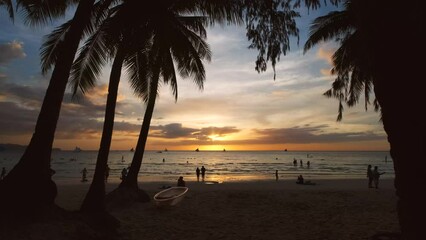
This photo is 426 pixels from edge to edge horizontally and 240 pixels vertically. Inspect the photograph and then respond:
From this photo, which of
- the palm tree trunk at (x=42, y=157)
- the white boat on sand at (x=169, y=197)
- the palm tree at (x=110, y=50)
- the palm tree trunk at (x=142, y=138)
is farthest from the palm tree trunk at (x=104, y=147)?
the palm tree trunk at (x=142, y=138)

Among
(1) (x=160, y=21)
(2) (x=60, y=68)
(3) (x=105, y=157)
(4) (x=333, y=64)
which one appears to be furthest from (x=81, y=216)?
(4) (x=333, y=64)

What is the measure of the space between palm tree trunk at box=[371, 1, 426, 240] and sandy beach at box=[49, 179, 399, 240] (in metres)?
8.30

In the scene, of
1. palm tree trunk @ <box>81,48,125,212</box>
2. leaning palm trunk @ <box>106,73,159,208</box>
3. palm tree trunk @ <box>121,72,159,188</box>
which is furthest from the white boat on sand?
palm tree trunk @ <box>81,48,125,212</box>

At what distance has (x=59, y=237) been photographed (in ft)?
25.7

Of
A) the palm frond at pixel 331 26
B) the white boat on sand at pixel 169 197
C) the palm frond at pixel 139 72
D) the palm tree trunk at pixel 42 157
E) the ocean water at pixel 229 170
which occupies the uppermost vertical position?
the palm frond at pixel 331 26

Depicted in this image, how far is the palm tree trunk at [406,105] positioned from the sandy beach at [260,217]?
8295 mm

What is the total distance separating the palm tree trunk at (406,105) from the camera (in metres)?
2.44

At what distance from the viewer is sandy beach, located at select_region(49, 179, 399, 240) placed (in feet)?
34.9

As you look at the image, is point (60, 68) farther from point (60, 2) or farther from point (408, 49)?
point (408, 49)

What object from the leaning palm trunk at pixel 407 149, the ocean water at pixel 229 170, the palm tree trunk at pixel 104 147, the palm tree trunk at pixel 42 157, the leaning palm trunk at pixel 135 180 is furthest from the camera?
the ocean water at pixel 229 170

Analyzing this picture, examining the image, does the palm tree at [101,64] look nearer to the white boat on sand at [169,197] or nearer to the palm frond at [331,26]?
the white boat on sand at [169,197]

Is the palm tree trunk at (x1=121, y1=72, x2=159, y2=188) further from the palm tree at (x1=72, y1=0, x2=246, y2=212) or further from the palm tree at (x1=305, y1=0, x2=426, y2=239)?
the palm tree at (x1=305, y1=0, x2=426, y2=239)

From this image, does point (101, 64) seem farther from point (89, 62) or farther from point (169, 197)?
point (169, 197)

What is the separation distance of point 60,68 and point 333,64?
15214 mm
